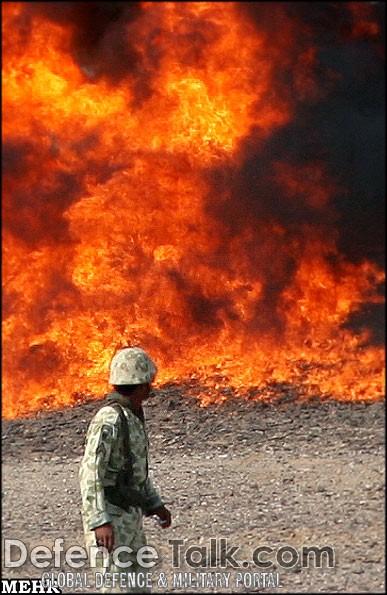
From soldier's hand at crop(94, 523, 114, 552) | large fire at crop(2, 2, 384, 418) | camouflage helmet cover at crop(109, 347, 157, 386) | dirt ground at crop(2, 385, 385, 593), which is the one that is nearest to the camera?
soldier's hand at crop(94, 523, 114, 552)

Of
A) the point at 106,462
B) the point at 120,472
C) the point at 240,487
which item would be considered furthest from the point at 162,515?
the point at 240,487

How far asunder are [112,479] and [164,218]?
4.73 metres

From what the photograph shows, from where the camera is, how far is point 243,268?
8.27 metres

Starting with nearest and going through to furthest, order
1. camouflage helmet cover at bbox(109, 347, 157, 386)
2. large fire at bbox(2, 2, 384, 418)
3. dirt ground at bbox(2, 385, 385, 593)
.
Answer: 1. camouflage helmet cover at bbox(109, 347, 157, 386)
2. dirt ground at bbox(2, 385, 385, 593)
3. large fire at bbox(2, 2, 384, 418)

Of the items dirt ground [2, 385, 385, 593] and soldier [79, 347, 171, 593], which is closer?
soldier [79, 347, 171, 593]

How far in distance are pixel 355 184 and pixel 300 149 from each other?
81 cm

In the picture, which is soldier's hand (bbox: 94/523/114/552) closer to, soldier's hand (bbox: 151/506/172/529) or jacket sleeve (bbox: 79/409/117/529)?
jacket sleeve (bbox: 79/409/117/529)

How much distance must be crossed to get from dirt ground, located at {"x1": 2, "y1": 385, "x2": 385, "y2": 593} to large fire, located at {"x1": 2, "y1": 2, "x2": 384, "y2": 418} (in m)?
0.34

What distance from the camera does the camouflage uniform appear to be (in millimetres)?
3201

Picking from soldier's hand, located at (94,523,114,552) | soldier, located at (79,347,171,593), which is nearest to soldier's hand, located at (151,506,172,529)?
soldier, located at (79,347,171,593)

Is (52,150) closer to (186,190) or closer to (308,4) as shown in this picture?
(186,190)

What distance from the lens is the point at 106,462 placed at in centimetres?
327

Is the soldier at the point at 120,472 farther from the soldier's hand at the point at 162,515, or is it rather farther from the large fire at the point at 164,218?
the large fire at the point at 164,218

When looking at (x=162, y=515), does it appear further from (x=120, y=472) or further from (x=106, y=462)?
(x=106, y=462)
